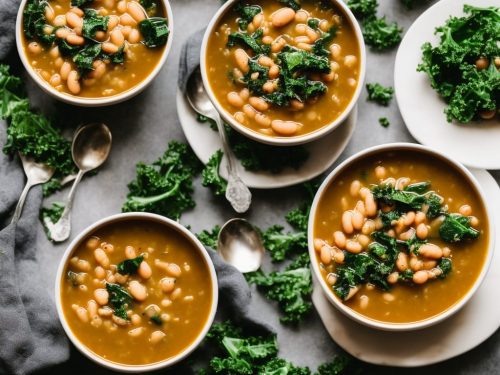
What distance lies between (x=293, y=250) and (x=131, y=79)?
1.28 metres

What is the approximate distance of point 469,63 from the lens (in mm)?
4090

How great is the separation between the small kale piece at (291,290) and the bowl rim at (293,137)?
2.43 ft

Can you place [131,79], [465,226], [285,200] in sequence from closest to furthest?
1. [465,226]
2. [131,79]
3. [285,200]

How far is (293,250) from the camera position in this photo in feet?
14.2

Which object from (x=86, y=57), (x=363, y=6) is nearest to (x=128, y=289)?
(x=86, y=57)

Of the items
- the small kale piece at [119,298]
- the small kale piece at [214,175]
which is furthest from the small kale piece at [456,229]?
the small kale piece at [119,298]

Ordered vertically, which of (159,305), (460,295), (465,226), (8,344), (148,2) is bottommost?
(8,344)

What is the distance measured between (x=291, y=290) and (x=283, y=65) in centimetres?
119

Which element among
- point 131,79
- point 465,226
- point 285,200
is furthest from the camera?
point 285,200

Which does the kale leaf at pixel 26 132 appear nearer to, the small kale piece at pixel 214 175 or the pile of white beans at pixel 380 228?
the small kale piece at pixel 214 175

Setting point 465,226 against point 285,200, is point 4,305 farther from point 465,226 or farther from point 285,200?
point 465,226

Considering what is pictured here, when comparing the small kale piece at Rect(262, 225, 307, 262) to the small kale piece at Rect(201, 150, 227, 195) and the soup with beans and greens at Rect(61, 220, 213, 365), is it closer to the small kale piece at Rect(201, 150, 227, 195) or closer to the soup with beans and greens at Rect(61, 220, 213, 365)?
the small kale piece at Rect(201, 150, 227, 195)

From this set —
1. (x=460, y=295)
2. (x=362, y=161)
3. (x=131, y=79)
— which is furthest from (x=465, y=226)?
(x=131, y=79)

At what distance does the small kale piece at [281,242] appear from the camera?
4.27m
